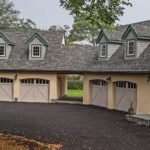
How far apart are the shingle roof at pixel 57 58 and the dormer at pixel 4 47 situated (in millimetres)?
466

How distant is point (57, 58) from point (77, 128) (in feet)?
52.8

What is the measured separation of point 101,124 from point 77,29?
4605 centimetres

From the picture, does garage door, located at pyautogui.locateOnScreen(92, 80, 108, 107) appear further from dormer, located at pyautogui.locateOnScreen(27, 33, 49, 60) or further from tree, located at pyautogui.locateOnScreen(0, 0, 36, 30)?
tree, located at pyautogui.locateOnScreen(0, 0, 36, 30)

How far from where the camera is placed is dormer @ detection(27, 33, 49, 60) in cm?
3647

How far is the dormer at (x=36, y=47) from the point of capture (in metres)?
36.5

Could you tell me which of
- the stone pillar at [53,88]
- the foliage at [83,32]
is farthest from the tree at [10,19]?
the stone pillar at [53,88]

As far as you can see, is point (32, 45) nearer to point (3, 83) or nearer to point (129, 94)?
point (3, 83)

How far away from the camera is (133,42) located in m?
28.6

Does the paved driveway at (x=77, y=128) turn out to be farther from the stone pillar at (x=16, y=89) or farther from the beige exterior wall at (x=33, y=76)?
the stone pillar at (x=16, y=89)

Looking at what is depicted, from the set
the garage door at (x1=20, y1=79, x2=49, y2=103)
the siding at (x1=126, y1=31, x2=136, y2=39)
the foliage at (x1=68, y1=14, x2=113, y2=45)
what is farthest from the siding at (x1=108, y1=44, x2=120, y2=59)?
the foliage at (x1=68, y1=14, x2=113, y2=45)

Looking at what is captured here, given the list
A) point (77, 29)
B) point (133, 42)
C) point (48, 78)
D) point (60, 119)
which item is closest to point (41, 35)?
point (48, 78)

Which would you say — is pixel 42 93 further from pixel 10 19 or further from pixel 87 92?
pixel 10 19

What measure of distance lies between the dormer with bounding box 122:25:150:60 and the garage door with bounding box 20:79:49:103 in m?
9.49

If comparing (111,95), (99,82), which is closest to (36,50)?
(99,82)
